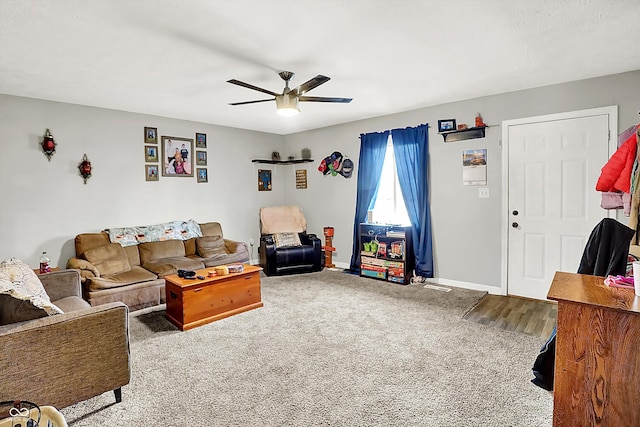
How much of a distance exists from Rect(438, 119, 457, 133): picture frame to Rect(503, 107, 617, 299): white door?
0.63 metres

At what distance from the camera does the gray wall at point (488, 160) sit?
11.6ft

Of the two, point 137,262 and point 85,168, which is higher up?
point 85,168

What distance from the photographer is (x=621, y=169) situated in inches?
97.6

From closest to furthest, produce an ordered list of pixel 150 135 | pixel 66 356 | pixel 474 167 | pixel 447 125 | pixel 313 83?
pixel 66 356 → pixel 313 83 → pixel 474 167 → pixel 447 125 → pixel 150 135

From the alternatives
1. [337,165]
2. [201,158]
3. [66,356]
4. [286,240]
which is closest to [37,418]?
[66,356]

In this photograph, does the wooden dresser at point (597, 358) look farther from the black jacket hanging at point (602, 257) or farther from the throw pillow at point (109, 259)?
the throw pillow at point (109, 259)

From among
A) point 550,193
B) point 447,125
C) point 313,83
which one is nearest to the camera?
point 313,83

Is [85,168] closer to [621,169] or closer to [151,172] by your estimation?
[151,172]

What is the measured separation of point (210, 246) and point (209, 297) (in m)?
1.67

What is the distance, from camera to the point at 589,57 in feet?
9.85

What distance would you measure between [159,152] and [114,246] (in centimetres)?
154

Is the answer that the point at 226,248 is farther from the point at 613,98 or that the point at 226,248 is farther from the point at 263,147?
the point at 613,98

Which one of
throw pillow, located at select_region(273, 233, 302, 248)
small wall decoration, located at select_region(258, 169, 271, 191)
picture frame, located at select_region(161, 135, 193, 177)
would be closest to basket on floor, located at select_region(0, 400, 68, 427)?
throw pillow, located at select_region(273, 233, 302, 248)

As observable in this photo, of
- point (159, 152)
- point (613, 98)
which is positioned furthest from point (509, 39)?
point (159, 152)
